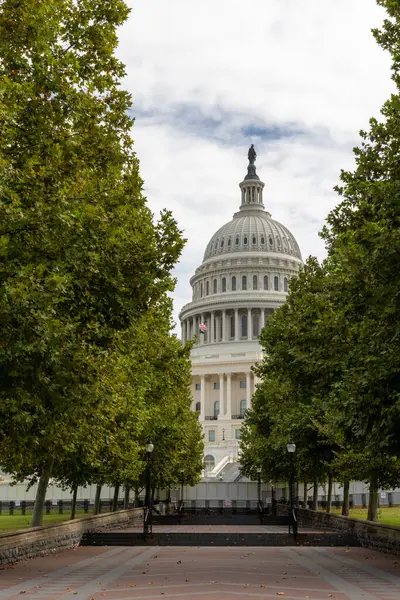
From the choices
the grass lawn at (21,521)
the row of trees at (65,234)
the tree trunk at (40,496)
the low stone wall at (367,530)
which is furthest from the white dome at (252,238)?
the row of trees at (65,234)

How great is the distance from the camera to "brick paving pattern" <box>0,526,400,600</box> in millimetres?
15031

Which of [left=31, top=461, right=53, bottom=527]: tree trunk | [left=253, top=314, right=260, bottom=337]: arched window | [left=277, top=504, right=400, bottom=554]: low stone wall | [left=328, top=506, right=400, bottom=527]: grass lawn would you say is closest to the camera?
[left=277, top=504, right=400, bottom=554]: low stone wall

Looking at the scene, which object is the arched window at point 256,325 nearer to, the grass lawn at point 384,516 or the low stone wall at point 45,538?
the grass lawn at point 384,516

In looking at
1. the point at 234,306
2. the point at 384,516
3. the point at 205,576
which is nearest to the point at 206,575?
the point at 205,576

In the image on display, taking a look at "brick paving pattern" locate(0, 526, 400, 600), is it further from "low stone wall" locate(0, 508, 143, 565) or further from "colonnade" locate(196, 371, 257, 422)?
"colonnade" locate(196, 371, 257, 422)

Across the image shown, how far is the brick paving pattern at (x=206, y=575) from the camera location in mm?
15031

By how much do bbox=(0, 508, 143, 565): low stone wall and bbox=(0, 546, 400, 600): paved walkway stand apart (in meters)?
0.45

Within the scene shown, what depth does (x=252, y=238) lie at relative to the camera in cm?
16738

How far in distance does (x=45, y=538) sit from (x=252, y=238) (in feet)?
472

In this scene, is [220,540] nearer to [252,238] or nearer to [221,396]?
[221,396]

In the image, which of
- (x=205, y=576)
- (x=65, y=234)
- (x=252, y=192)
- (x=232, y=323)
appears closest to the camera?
(x=65, y=234)

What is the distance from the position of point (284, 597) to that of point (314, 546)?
59.8ft

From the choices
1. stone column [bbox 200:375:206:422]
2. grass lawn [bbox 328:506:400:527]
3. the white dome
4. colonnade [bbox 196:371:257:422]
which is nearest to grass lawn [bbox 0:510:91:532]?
grass lawn [bbox 328:506:400:527]

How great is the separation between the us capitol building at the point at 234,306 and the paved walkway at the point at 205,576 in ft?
298
